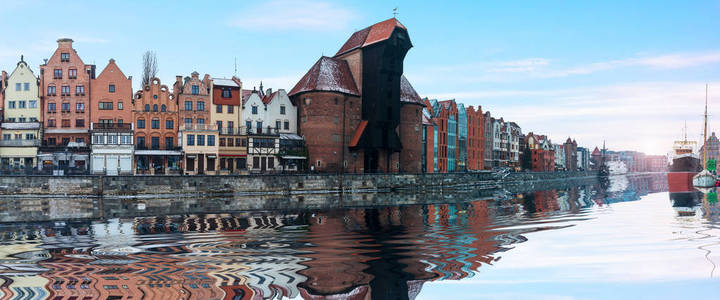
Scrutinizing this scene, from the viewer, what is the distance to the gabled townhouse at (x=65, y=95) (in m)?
64.8

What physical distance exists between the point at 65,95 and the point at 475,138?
8464cm

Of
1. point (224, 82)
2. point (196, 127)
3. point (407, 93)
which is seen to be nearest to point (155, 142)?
point (196, 127)

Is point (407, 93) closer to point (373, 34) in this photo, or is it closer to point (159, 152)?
point (373, 34)

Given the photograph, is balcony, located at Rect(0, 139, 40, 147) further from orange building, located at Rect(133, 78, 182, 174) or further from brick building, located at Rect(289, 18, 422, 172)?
brick building, located at Rect(289, 18, 422, 172)

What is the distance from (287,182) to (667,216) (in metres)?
39.0

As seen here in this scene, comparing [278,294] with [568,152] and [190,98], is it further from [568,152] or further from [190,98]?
[568,152]

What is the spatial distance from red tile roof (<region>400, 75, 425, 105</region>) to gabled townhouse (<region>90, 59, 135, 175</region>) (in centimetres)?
3971

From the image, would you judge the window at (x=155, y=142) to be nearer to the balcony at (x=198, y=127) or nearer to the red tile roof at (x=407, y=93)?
the balcony at (x=198, y=127)

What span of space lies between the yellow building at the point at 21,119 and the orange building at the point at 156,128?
12223 mm

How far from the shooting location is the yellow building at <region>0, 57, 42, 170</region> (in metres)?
62.6

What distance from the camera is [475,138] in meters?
119

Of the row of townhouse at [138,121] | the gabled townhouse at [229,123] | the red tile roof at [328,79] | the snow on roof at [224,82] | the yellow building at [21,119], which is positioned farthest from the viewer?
the red tile roof at [328,79]

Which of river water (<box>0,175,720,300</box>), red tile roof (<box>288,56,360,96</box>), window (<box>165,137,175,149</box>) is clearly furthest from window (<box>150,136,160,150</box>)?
river water (<box>0,175,720,300</box>)

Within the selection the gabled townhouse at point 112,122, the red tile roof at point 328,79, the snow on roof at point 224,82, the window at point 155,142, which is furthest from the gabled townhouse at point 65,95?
the red tile roof at point 328,79
